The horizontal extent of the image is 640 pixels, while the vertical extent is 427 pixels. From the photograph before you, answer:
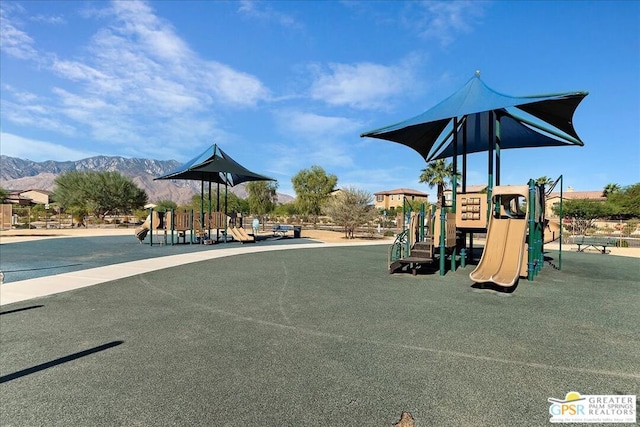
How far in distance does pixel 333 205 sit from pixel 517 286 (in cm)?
2117

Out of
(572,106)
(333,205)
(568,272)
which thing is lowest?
(568,272)

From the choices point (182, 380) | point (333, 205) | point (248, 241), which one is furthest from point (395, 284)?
point (333, 205)

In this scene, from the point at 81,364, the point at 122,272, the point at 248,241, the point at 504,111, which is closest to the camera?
the point at 81,364

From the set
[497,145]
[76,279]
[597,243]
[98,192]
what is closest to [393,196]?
[98,192]

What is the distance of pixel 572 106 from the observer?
1025cm

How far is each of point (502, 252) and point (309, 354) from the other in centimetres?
684

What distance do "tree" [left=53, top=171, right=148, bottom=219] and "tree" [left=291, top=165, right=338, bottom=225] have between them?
1099 inches

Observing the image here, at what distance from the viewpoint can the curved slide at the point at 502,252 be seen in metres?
8.38

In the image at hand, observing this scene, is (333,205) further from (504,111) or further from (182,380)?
(182,380)

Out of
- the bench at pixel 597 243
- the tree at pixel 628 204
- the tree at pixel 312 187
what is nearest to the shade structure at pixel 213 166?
the bench at pixel 597 243

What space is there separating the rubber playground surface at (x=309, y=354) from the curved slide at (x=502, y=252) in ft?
1.57

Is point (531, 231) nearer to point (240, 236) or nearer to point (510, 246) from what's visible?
point (510, 246)

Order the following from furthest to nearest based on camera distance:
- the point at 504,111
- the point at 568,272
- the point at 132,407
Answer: the point at 504,111 → the point at 568,272 → the point at 132,407

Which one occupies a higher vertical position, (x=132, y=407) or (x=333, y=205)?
(x=333, y=205)
